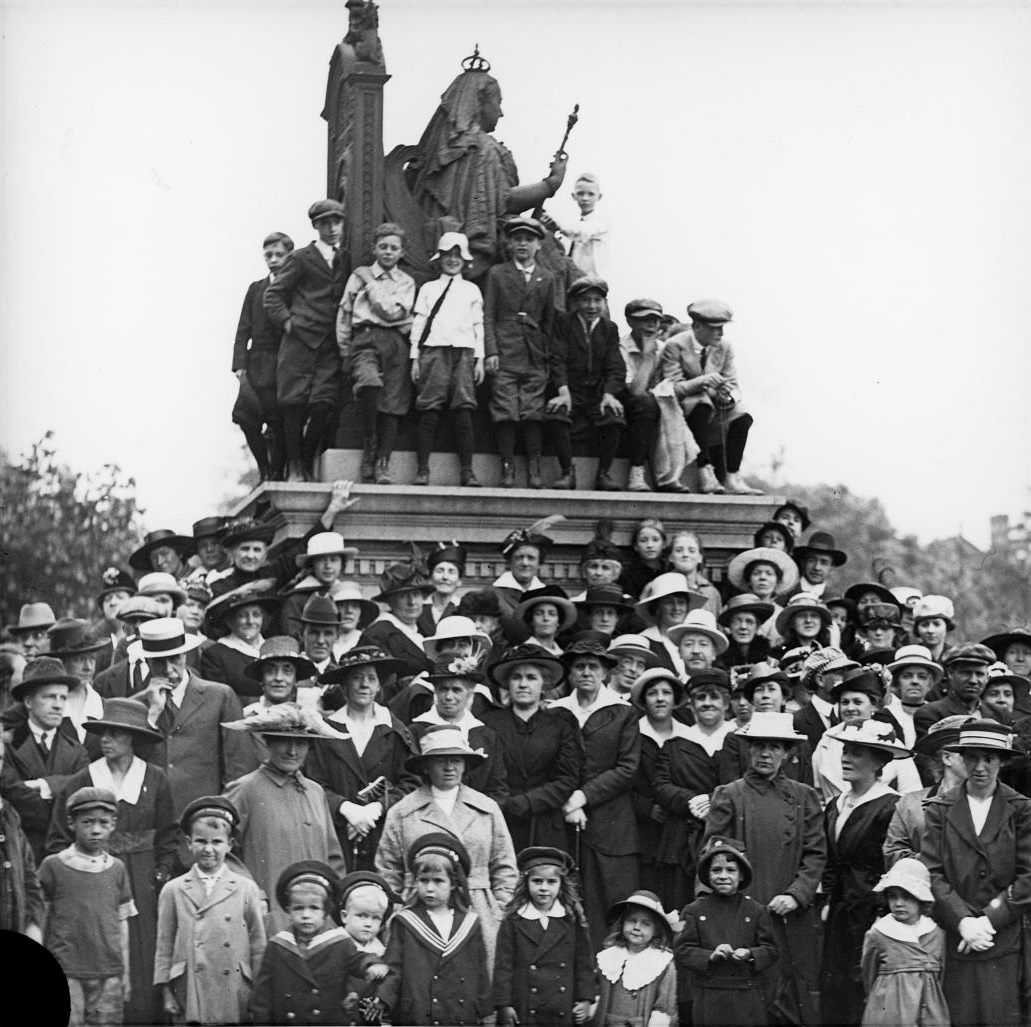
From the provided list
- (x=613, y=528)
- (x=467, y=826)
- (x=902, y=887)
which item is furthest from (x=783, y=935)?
(x=613, y=528)

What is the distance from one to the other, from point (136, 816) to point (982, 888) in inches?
162

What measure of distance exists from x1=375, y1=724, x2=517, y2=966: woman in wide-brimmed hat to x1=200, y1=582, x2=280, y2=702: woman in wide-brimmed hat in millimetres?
1360

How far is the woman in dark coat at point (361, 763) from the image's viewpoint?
12469mm

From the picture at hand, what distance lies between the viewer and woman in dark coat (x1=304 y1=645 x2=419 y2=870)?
12.5 meters

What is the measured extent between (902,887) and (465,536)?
19.1ft

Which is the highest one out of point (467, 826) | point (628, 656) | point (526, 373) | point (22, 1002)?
point (526, 373)

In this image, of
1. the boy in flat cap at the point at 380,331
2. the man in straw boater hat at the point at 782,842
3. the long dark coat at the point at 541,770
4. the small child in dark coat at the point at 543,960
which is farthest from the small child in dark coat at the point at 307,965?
the boy in flat cap at the point at 380,331

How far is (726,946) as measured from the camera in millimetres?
11641

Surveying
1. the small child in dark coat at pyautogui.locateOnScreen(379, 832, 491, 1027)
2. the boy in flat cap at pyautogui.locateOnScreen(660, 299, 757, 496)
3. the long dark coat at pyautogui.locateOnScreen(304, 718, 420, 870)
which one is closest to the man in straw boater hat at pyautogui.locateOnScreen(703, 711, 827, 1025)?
the small child in dark coat at pyautogui.locateOnScreen(379, 832, 491, 1027)

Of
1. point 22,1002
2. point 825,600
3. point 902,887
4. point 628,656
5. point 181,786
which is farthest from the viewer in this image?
point 825,600

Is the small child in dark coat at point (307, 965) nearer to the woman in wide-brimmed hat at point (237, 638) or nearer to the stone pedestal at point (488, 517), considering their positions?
the woman in wide-brimmed hat at point (237, 638)

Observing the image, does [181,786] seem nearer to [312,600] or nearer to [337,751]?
[337,751]

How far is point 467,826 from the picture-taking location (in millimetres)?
12094

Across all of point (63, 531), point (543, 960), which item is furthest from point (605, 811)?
point (63, 531)
